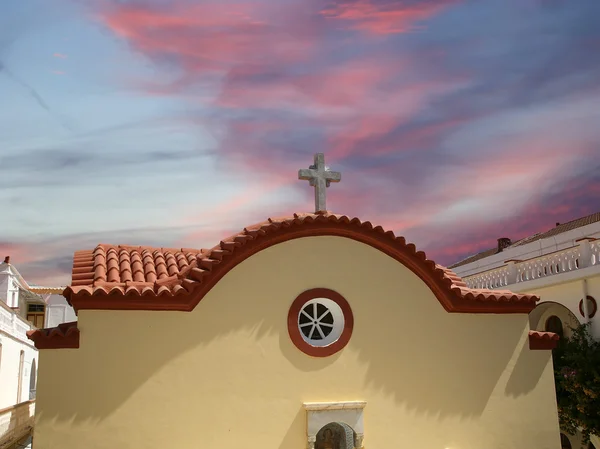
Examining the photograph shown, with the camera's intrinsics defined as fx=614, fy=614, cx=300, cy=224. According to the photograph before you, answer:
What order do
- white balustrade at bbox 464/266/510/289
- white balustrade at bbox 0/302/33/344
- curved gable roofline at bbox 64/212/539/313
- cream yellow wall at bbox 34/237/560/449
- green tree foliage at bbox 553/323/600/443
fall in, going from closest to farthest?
cream yellow wall at bbox 34/237/560/449
curved gable roofline at bbox 64/212/539/313
green tree foliage at bbox 553/323/600/443
white balustrade at bbox 464/266/510/289
white balustrade at bbox 0/302/33/344

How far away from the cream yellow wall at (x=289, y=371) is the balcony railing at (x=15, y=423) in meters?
9.71

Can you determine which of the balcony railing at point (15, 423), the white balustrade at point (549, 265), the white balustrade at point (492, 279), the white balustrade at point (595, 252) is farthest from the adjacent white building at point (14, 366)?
the white balustrade at point (595, 252)

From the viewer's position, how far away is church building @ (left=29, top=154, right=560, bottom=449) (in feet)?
25.2

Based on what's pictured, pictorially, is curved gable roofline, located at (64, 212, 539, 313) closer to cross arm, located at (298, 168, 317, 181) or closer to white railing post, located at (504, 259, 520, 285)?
cross arm, located at (298, 168, 317, 181)

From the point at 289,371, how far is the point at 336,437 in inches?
51.1

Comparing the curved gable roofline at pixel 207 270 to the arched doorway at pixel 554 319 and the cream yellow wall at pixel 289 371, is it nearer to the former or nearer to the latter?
the cream yellow wall at pixel 289 371

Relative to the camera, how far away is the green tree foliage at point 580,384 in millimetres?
13172

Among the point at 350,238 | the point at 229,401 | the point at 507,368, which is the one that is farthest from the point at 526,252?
the point at 229,401

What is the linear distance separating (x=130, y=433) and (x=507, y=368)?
5.73m

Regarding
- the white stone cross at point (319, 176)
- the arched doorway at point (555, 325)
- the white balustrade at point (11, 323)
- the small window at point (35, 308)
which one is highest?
the small window at point (35, 308)

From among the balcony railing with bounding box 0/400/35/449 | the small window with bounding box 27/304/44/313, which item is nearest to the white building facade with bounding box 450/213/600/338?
the balcony railing with bounding box 0/400/35/449

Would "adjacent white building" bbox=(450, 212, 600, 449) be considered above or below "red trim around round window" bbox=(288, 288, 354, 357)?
above

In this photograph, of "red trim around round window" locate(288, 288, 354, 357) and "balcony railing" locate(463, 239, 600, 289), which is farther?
"balcony railing" locate(463, 239, 600, 289)

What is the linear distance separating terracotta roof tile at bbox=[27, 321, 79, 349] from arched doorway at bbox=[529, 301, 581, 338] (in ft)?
39.0
